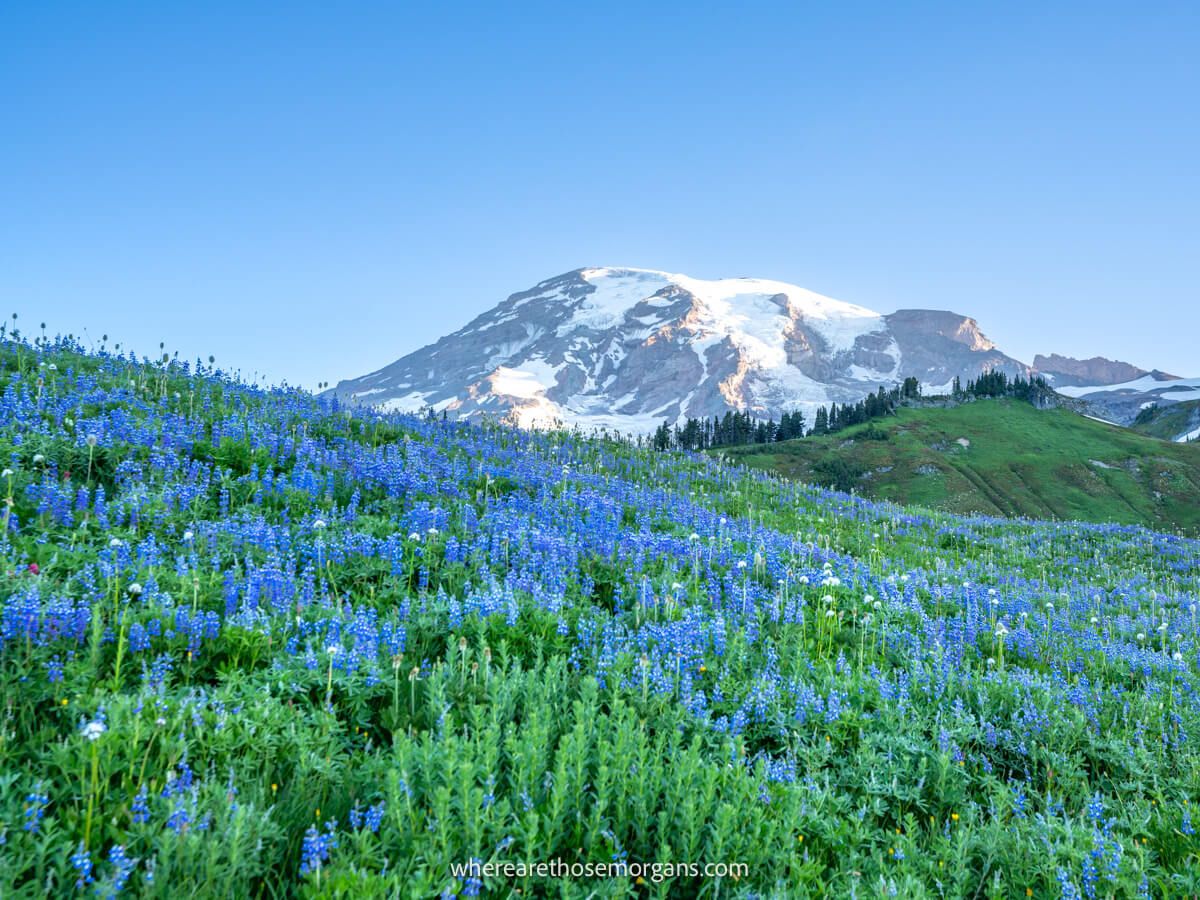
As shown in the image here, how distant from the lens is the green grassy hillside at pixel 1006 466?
10131 cm

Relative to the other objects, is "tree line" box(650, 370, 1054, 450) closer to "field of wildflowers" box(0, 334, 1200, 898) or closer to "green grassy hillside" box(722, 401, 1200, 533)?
"green grassy hillside" box(722, 401, 1200, 533)

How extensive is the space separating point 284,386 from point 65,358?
491 centimetres

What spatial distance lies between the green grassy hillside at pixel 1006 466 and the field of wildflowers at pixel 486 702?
84.3 metres

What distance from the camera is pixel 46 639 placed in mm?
5180

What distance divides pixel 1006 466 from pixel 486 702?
131m

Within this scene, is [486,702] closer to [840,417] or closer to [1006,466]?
[1006,466]

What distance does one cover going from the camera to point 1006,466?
116 metres

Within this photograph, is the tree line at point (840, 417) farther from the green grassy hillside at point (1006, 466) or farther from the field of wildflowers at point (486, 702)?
the field of wildflowers at point (486, 702)

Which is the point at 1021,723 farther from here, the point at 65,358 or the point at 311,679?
the point at 65,358

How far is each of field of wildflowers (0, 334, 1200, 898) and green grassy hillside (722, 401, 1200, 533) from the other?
8432 cm

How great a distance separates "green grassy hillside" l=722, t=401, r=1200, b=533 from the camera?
101312 mm

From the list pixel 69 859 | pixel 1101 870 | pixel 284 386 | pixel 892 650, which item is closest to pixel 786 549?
pixel 892 650

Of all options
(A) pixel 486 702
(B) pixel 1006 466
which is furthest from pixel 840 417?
(A) pixel 486 702

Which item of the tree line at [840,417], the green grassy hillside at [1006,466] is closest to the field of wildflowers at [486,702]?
the green grassy hillside at [1006,466]
